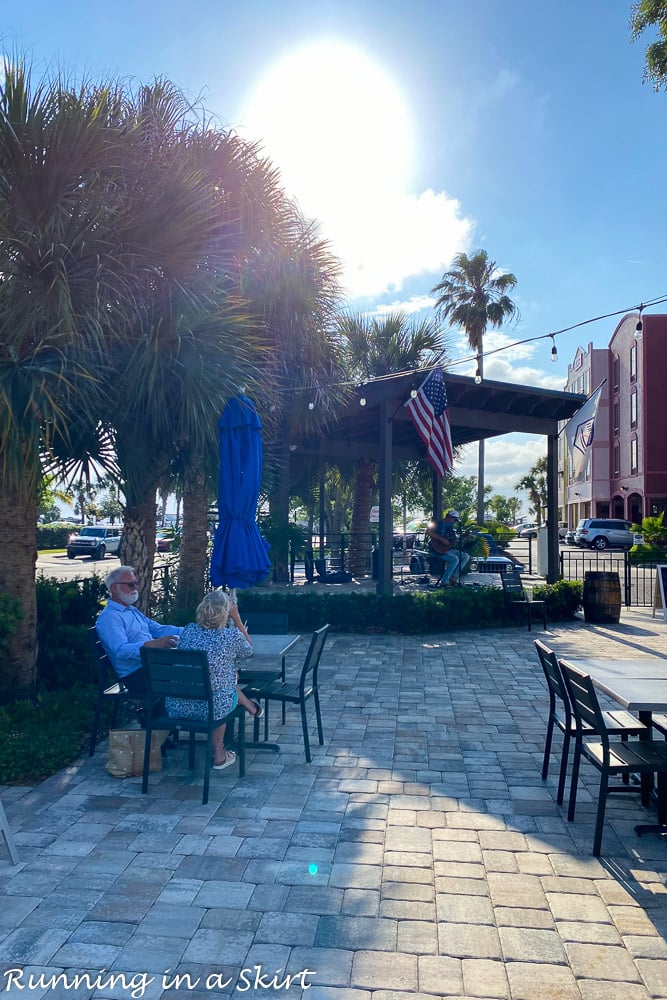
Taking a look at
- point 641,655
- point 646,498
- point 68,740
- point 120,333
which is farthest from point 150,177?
point 646,498

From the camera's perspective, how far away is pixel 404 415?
12570mm

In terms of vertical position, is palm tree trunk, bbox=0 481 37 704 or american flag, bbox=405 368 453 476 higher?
american flag, bbox=405 368 453 476

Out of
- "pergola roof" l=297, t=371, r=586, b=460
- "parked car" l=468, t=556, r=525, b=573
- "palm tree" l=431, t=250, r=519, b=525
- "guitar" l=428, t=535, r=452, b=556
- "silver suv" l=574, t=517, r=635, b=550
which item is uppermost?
"palm tree" l=431, t=250, r=519, b=525

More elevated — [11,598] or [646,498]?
[646,498]

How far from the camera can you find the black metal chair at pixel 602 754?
3508 mm

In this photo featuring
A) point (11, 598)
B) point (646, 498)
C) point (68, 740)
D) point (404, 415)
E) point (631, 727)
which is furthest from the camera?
point (646, 498)

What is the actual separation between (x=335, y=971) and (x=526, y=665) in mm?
6017

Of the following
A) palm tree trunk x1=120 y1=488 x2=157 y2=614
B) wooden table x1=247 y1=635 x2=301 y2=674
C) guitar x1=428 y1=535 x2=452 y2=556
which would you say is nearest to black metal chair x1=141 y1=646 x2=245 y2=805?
wooden table x1=247 y1=635 x2=301 y2=674

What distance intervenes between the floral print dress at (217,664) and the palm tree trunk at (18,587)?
2256 mm

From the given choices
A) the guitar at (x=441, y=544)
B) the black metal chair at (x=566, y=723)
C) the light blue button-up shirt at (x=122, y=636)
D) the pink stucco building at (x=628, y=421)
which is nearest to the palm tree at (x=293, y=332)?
the guitar at (x=441, y=544)

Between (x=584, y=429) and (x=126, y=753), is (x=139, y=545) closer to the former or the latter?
(x=126, y=753)

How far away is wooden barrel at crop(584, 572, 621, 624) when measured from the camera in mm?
11383

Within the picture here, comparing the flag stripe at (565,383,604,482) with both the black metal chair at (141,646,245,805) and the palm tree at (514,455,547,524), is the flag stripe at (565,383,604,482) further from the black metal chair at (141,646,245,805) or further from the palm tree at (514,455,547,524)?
the palm tree at (514,455,547,524)

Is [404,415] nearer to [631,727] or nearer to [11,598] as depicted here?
[11,598]
